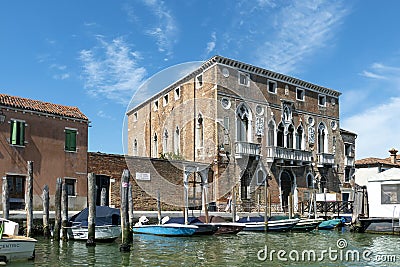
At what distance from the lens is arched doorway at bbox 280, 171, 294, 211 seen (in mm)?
27781

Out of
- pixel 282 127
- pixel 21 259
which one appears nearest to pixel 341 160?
pixel 282 127

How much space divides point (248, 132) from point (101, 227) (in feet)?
43.9

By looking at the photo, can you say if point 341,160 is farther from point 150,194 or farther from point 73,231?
point 73,231

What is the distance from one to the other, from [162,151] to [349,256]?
663 inches

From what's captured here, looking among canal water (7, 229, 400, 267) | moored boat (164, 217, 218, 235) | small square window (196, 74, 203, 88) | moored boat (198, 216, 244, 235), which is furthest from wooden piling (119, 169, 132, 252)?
small square window (196, 74, 203, 88)

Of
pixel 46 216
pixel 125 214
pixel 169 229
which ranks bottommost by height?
pixel 169 229

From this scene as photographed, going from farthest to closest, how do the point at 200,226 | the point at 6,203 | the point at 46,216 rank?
the point at 200,226 < the point at 46,216 < the point at 6,203

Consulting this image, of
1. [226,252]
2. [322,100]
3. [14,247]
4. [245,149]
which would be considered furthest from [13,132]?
[322,100]

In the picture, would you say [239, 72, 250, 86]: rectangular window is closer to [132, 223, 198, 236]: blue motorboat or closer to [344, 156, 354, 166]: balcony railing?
[344, 156, 354, 166]: balcony railing

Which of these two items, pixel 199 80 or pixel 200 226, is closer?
pixel 200 226

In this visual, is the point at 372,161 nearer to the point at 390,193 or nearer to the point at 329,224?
the point at 329,224

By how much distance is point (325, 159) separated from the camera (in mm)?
29750

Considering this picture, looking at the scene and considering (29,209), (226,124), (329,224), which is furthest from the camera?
(226,124)

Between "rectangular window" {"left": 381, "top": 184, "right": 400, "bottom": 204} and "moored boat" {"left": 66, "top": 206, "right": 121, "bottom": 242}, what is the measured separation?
1004 centimetres
